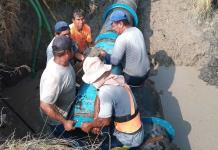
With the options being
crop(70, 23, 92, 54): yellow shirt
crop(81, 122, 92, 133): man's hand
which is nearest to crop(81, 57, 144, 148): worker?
crop(81, 122, 92, 133): man's hand

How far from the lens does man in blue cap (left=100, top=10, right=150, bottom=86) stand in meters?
6.45

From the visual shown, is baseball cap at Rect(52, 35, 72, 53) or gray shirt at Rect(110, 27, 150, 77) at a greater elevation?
baseball cap at Rect(52, 35, 72, 53)

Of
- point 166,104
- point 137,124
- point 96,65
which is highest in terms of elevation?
point 96,65

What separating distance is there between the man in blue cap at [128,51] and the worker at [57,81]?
134cm

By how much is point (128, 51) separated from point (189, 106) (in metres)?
1.85

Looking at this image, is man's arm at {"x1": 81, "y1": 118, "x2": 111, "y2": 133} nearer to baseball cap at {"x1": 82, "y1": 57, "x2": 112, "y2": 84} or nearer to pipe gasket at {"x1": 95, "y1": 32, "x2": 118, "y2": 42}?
baseball cap at {"x1": 82, "y1": 57, "x2": 112, "y2": 84}

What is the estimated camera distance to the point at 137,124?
5.07 meters

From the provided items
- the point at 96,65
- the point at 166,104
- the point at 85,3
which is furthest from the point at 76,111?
the point at 85,3

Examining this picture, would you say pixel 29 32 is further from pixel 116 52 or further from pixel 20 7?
pixel 116 52

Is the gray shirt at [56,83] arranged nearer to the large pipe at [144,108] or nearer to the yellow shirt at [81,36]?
the large pipe at [144,108]

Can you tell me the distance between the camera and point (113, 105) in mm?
4875

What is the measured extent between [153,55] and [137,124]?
3771 mm

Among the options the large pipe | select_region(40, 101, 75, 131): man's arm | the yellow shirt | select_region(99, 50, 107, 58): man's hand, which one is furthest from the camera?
the yellow shirt

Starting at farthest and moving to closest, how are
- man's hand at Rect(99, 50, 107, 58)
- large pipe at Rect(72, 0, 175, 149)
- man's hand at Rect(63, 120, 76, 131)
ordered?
man's hand at Rect(99, 50, 107, 58) < large pipe at Rect(72, 0, 175, 149) < man's hand at Rect(63, 120, 76, 131)
